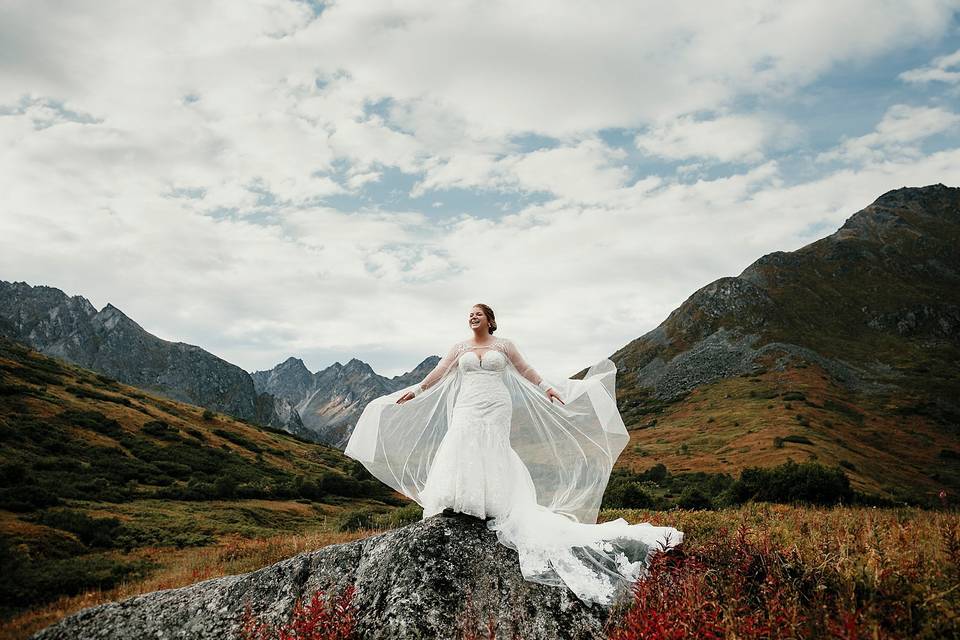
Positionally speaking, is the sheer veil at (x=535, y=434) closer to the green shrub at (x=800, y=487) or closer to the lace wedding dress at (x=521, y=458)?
the lace wedding dress at (x=521, y=458)

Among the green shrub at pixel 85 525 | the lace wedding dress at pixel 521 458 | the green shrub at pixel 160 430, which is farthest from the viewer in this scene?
the green shrub at pixel 160 430

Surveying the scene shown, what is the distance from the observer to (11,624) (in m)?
12.1

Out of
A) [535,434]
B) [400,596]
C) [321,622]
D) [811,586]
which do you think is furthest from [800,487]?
[321,622]

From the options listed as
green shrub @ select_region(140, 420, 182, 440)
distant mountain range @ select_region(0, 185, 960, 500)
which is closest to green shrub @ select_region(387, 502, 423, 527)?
distant mountain range @ select_region(0, 185, 960, 500)

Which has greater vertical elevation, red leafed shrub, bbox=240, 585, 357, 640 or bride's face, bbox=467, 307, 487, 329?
bride's face, bbox=467, 307, 487, 329

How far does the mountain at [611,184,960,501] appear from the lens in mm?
60031

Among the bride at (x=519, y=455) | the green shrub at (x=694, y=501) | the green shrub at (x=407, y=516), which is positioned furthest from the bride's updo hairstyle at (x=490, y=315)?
the green shrub at (x=694, y=501)

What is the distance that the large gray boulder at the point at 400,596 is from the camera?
6602 millimetres

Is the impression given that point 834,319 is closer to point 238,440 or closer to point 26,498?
point 238,440

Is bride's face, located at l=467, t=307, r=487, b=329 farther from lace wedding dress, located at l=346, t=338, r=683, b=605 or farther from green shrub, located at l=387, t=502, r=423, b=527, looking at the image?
green shrub, located at l=387, t=502, r=423, b=527

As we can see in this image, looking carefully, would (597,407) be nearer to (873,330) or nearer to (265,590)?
(265,590)

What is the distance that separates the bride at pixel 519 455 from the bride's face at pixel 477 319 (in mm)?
18

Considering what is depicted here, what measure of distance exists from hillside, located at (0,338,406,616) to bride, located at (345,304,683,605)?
12692mm

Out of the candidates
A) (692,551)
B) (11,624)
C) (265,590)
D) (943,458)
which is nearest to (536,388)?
(692,551)
